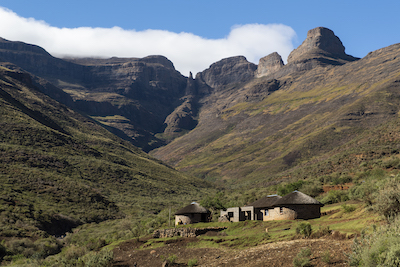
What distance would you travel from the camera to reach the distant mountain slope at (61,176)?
6341 cm

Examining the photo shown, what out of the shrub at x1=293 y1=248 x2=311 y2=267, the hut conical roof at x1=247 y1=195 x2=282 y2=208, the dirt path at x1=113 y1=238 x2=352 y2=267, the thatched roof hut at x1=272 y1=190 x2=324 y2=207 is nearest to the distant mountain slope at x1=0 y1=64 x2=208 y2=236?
the dirt path at x1=113 y1=238 x2=352 y2=267

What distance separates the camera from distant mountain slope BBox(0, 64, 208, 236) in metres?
63.4

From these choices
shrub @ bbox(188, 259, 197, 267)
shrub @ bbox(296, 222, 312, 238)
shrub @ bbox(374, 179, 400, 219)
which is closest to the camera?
shrub @ bbox(374, 179, 400, 219)

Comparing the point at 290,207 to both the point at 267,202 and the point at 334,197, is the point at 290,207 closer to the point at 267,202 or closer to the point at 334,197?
the point at 267,202

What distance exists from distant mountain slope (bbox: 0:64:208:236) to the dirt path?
90.4ft

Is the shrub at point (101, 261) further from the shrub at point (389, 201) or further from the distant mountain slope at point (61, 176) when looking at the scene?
the distant mountain slope at point (61, 176)

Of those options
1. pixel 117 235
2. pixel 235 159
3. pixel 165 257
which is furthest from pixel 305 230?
pixel 235 159

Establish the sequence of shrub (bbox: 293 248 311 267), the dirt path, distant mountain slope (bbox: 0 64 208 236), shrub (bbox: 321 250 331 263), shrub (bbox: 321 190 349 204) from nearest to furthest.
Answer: shrub (bbox: 321 250 331 263), shrub (bbox: 293 248 311 267), the dirt path, shrub (bbox: 321 190 349 204), distant mountain slope (bbox: 0 64 208 236)

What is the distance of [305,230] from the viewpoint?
23625 mm

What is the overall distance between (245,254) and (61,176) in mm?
74086

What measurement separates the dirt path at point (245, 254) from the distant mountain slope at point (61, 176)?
1085 inches

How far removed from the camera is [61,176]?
87.4 meters

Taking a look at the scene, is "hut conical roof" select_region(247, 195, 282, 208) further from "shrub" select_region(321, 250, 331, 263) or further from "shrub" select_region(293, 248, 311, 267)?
"shrub" select_region(321, 250, 331, 263)

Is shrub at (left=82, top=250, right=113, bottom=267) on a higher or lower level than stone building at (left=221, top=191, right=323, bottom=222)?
lower
